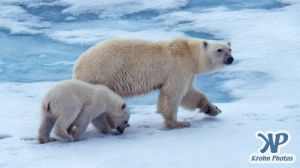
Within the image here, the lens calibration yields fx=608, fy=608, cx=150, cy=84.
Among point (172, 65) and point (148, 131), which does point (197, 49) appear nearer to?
point (172, 65)

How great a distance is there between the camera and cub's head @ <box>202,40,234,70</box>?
6.23 meters

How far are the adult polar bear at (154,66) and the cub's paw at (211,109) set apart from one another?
327mm

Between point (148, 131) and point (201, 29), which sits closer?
point (148, 131)

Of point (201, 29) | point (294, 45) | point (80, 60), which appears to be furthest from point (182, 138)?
point (201, 29)

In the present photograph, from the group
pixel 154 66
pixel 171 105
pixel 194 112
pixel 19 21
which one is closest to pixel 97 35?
pixel 19 21

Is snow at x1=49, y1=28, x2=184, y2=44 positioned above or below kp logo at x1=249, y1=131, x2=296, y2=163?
below

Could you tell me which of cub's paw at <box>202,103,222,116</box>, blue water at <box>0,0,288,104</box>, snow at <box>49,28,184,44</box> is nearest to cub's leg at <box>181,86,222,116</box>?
cub's paw at <box>202,103,222,116</box>

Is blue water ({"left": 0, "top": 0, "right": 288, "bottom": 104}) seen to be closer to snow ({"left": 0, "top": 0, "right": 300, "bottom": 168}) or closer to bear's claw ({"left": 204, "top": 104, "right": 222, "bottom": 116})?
snow ({"left": 0, "top": 0, "right": 300, "bottom": 168})

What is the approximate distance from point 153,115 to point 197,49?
91 centimetres

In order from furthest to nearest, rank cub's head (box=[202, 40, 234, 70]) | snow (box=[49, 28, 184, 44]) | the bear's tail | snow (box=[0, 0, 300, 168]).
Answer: snow (box=[49, 28, 184, 44]) → cub's head (box=[202, 40, 234, 70]) → the bear's tail → snow (box=[0, 0, 300, 168])

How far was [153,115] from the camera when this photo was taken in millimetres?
6633

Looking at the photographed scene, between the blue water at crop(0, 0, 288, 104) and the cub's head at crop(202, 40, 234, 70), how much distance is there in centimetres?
116

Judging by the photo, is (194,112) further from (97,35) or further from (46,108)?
(97,35)

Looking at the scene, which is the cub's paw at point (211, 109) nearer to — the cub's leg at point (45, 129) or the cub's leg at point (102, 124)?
the cub's leg at point (102, 124)
